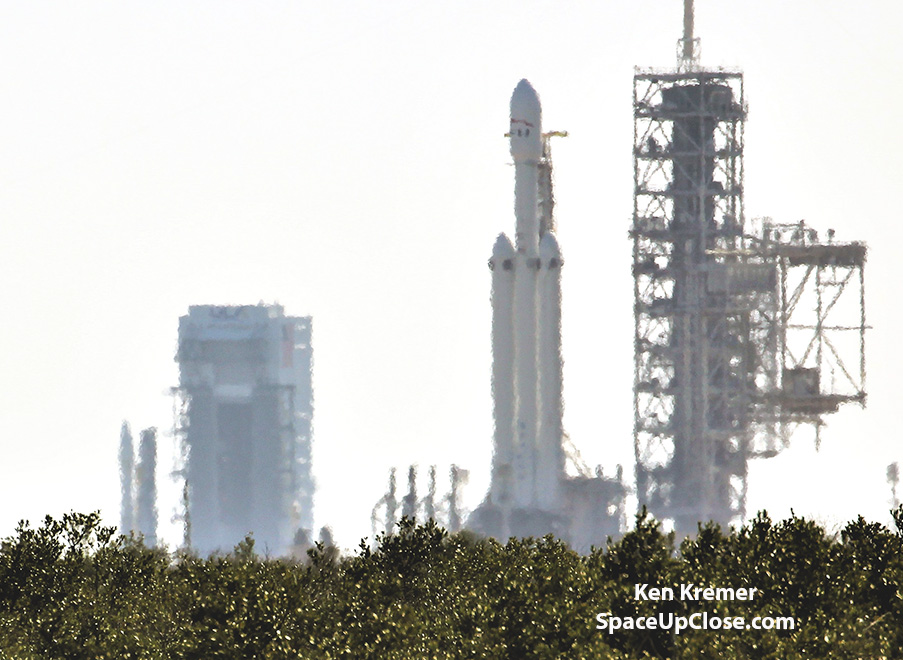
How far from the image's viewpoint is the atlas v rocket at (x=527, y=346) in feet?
613

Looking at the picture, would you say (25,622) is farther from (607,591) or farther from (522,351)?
(522,351)

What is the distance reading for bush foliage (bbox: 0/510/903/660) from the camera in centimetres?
4819

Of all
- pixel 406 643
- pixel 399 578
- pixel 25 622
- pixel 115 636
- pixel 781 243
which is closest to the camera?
pixel 406 643

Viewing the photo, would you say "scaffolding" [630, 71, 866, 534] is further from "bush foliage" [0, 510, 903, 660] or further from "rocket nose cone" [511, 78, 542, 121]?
"bush foliage" [0, 510, 903, 660]

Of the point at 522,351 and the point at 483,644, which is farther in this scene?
the point at 522,351

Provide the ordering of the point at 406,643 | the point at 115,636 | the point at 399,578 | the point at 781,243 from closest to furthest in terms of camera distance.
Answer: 1. the point at 406,643
2. the point at 115,636
3. the point at 399,578
4. the point at 781,243

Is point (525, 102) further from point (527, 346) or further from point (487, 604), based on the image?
point (487, 604)

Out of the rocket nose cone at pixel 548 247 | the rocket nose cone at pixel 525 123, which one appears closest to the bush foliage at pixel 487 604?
the rocket nose cone at pixel 548 247

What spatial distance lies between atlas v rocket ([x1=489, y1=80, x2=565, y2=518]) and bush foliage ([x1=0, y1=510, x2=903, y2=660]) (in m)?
120

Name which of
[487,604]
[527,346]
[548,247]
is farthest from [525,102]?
[487,604]

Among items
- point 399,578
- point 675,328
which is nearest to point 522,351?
point 675,328

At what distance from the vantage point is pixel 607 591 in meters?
51.5

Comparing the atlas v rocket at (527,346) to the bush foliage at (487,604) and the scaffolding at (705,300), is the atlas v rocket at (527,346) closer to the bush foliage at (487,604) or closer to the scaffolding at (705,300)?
the scaffolding at (705,300)

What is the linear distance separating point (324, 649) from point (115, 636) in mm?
8106
